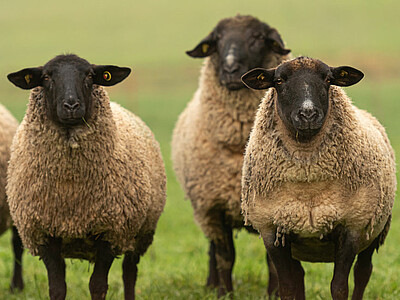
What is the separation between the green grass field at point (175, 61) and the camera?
763 centimetres

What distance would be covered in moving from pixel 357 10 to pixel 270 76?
182 feet

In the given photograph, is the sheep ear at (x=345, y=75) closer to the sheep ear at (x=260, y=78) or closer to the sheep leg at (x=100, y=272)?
the sheep ear at (x=260, y=78)

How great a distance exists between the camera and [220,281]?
23.4ft

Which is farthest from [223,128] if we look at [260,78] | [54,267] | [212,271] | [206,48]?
[54,267]

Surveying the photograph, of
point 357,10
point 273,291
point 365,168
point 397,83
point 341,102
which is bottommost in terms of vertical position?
point 273,291

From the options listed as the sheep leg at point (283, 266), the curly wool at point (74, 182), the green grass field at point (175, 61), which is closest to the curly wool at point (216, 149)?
the green grass field at point (175, 61)

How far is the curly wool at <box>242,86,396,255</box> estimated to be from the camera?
16.3ft

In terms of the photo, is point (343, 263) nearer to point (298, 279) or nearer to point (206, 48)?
point (298, 279)

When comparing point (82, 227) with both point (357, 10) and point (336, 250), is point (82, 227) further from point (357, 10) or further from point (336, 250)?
point (357, 10)

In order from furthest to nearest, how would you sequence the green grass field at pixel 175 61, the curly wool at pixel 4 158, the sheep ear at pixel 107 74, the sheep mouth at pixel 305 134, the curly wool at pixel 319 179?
the green grass field at pixel 175 61 < the curly wool at pixel 4 158 < the sheep ear at pixel 107 74 < the curly wool at pixel 319 179 < the sheep mouth at pixel 305 134

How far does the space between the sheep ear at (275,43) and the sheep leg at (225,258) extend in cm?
192

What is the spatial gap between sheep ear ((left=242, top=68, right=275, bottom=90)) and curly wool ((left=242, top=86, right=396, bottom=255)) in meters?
0.14

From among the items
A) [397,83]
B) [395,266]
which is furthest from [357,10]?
[395,266]

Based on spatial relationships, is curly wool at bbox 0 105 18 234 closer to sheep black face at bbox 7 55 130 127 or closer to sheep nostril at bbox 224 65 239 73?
sheep black face at bbox 7 55 130 127
